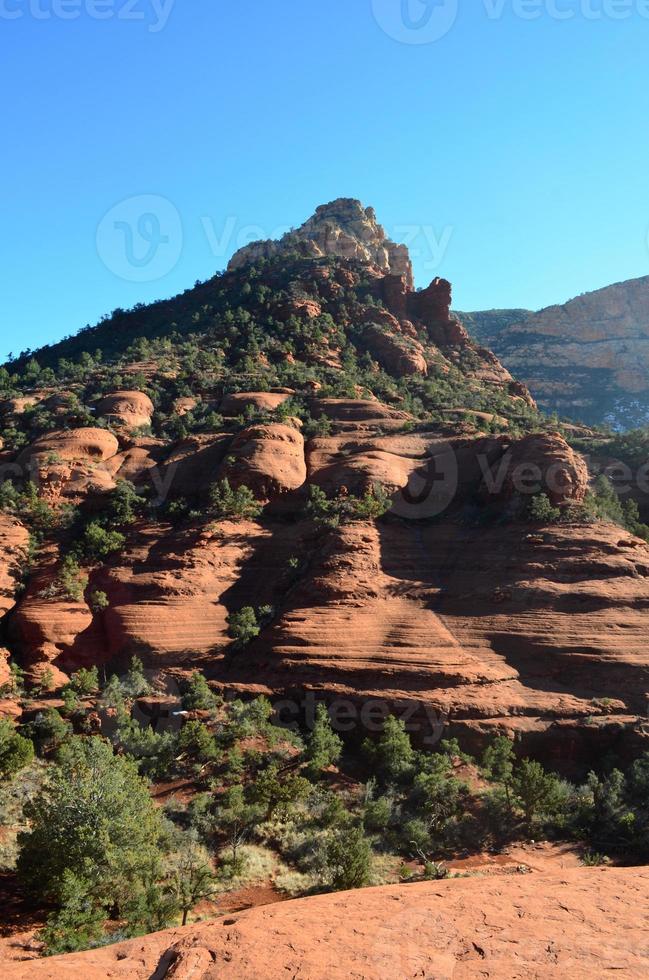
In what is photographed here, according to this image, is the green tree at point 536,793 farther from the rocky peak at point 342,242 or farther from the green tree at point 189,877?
the rocky peak at point 342,242

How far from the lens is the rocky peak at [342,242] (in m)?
79.1

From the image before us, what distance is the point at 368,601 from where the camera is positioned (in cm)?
2683

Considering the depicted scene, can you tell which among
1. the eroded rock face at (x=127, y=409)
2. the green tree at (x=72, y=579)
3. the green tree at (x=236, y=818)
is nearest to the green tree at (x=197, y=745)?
the green tree at (x=236, y=818)

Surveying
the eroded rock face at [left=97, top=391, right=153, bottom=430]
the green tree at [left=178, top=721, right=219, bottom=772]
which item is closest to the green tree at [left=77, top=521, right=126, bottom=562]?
the eroded rock face at [left=97, top=391, right=153, bottom=430]

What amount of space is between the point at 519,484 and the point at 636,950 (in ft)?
83.8

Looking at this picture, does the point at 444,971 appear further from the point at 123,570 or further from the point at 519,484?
the point at 519,484

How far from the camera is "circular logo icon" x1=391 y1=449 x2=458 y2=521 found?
32.4 m

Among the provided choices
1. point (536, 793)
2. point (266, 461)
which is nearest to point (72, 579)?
point (266, 461)

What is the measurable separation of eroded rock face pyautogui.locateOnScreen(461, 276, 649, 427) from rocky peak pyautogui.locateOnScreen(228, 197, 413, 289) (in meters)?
31.5

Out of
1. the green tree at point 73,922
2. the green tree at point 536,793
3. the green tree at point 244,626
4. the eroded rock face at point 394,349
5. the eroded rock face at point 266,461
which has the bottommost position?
the green tree at point 536,793

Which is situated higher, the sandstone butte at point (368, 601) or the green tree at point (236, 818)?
the sandstone butte at point (368, 601)

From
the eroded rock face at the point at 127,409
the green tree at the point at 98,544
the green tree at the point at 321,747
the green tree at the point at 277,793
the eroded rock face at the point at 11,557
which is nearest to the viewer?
the green tree at the point at 277,793

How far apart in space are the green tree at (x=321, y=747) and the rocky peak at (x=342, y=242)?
60.5 metres

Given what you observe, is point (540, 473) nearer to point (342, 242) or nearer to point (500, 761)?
point (500, 761)
